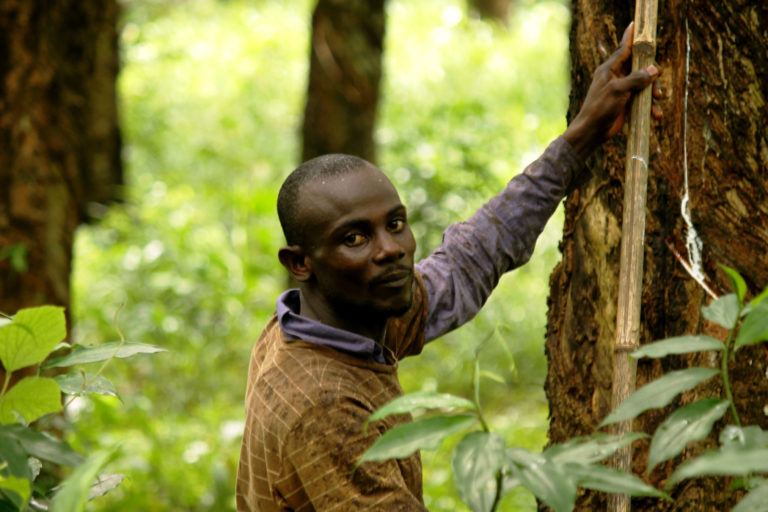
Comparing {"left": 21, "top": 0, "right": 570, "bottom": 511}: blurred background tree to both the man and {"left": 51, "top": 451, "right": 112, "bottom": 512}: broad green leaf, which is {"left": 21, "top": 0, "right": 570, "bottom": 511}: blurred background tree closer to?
the man

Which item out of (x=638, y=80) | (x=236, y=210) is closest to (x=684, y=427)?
(x=638, y=80)

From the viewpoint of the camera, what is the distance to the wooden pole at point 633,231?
1.73 m

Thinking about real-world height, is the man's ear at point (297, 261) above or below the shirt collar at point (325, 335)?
above

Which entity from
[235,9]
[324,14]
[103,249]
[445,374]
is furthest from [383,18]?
[235,9]

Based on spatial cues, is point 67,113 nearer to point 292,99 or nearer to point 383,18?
point 383,18

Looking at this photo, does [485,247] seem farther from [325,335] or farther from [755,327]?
[755,327]

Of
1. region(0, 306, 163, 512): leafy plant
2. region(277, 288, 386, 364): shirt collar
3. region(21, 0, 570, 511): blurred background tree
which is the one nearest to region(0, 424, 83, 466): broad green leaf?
region(0, 306, 163, 512): leafy plant

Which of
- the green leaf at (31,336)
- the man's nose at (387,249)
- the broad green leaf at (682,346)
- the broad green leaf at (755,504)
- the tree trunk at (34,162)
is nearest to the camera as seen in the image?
the broad green leaf at (755,504)

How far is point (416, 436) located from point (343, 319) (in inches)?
36.9

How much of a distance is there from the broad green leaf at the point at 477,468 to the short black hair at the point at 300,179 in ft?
3.18

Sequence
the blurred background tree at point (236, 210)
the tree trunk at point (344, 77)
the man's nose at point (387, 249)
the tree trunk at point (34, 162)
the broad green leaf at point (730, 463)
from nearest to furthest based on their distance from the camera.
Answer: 1. the broad green leaf at point (730, 463)
2. the man's nose at point (387, 249)
3. the tree trunk at point (34, 162)
4. the blurred background tree at point (236, 210)
5. the tree trunk at point (344, 77)

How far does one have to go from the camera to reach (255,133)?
919 centimetres

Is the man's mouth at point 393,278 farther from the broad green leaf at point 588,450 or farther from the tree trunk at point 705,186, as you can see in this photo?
the broad green leaf at point 588,450

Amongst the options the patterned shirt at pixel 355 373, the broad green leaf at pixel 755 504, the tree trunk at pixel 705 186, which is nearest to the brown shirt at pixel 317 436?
the patterned shirt at pixel 355 373
